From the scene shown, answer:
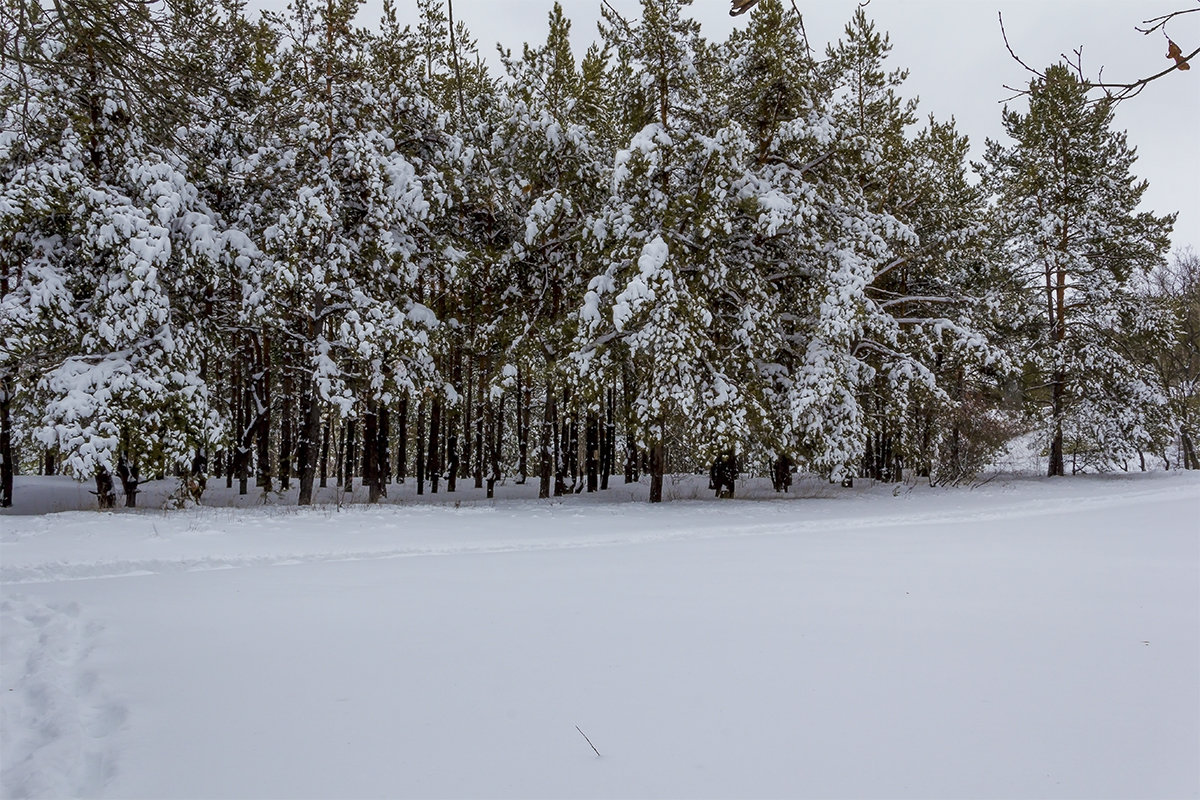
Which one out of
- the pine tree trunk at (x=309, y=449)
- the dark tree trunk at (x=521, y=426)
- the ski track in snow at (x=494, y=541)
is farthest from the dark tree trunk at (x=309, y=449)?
the dark tree trunk at (x=521, y=426)

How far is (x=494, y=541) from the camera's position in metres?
10.7

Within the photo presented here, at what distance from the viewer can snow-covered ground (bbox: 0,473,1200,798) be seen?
2975mm

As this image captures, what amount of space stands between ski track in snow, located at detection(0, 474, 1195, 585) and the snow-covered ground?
0.10m

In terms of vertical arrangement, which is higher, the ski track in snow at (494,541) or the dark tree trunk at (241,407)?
the dark tree trunk at (241,407)

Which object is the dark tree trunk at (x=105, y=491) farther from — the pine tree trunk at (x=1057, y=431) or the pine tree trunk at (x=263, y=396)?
the pine tree trunk at (x=1057, y=431)

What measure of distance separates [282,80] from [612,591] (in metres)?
14.3

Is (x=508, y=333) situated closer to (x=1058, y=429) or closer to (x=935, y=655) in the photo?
(x=935, y=655)

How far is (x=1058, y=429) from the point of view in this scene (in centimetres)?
2280

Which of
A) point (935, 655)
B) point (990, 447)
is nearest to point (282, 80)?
point (935, 655)

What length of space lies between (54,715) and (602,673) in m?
2.79

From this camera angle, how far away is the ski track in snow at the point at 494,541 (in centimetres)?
814

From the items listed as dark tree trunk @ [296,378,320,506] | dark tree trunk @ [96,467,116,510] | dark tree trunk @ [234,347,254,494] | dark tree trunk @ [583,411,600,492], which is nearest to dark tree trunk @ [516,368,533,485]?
dark tree trunk @ [583,411,600,492]

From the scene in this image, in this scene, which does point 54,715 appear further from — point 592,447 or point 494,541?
point 592,447

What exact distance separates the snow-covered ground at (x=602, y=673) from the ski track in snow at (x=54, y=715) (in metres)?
0.02
